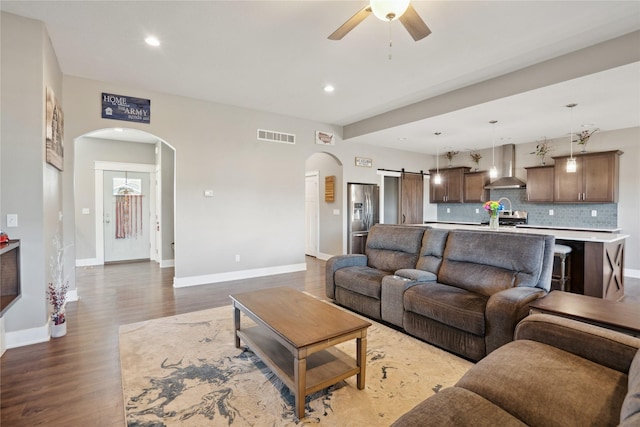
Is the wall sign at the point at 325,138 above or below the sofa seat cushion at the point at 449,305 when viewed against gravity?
above

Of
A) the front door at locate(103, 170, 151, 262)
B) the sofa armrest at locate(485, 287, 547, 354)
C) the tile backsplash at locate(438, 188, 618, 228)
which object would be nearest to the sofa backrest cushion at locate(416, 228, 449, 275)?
the sofa armrest at locate(485, 287, 547, 354)

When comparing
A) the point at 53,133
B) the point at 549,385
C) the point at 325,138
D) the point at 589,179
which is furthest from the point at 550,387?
the point at 589,179

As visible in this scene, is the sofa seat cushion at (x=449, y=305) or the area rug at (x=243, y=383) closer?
the area rug at (x=243, y=383)

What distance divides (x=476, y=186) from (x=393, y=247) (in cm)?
497

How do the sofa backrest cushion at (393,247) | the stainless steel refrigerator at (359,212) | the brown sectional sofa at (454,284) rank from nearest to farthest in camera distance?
the brown sectional sofa at (454,284) → the sofa backrest cushion at (393,247) → the stainless steel refrigerator at (359,212)

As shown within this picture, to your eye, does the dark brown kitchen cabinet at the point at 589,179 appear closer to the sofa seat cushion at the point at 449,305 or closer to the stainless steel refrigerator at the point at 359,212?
the stainless steel refrigerator at the point at 359,212

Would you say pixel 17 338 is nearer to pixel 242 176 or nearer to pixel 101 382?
pixel 101 382

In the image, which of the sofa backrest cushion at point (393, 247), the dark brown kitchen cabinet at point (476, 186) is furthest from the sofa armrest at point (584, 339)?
the dark brown kitchen cabinet at point (476, 186)

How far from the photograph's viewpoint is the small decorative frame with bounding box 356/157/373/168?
23.0 feet

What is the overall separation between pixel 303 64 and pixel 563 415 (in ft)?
12.5

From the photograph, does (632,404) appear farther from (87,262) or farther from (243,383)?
(87,262)

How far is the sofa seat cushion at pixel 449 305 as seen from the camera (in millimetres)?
2436

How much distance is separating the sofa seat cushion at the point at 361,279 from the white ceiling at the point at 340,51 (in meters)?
2.49

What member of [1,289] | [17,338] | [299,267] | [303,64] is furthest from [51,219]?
[299,267]
